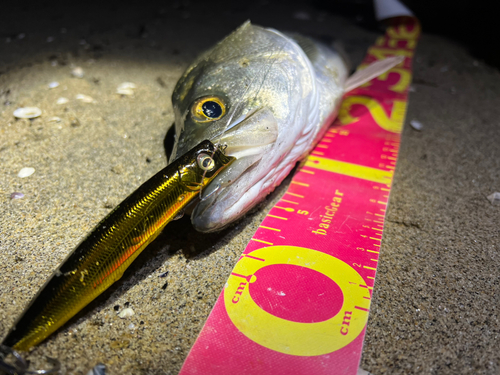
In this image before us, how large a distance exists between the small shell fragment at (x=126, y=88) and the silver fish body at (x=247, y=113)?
101cm

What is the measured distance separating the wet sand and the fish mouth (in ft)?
0.97

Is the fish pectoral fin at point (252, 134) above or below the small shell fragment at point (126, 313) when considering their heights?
above

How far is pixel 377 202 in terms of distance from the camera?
2.04 meters

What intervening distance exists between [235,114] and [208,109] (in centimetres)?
14

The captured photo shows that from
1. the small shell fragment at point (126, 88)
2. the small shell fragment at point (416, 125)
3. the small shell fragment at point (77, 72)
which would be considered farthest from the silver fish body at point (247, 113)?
the small shell fragment at point (77, 72)

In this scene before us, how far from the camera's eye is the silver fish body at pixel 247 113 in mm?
1512

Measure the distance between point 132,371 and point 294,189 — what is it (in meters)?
1.24

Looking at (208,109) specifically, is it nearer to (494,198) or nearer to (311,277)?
(311,277)

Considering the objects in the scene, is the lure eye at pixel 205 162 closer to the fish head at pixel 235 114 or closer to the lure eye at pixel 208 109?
the fish head at pixel 235 114

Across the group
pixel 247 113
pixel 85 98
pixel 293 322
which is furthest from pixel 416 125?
pixel 85 98

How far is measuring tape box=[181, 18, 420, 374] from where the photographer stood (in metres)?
1.32

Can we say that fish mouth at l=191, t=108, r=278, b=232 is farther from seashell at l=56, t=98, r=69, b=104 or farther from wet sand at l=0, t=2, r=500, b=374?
seashell at l=56, t=98, r=69, b=104

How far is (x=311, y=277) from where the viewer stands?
1589 millimetres

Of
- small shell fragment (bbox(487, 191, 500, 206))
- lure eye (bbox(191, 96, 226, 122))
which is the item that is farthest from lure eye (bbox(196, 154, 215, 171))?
small shell fragment (bbox(487, 191, 500, 206))
